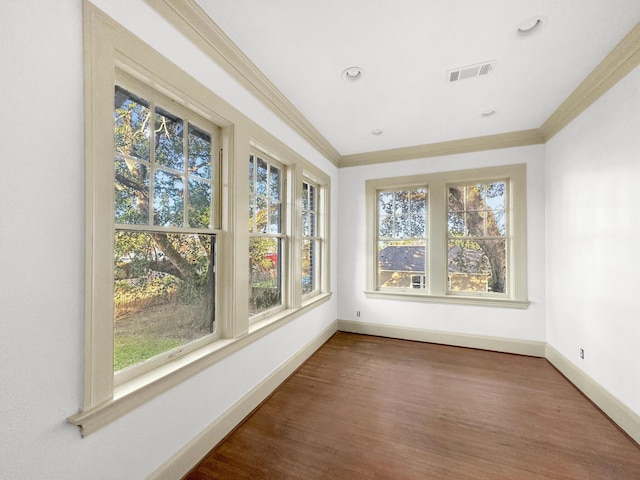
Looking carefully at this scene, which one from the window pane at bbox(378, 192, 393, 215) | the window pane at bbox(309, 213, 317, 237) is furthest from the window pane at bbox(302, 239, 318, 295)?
the window pane at bbox(378, 192, 393, 215)

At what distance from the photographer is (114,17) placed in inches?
52.2

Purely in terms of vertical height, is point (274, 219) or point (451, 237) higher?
point (274, 219)

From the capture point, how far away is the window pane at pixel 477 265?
3.71 metres

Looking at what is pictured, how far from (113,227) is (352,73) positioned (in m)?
2.05

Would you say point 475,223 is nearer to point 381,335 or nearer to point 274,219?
point 381,335

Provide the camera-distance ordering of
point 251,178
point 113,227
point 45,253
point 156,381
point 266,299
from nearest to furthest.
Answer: point 45,253 < point 113,227 < point 156,381 < point 251,178 < point 266,299

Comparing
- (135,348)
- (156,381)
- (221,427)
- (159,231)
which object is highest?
(159,231)

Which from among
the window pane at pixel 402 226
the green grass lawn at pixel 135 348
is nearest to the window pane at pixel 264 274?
the green grass lawn at pixel 135 348

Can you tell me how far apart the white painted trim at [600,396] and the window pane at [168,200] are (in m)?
3.47

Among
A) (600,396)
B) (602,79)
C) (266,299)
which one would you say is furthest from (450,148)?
(266,299)

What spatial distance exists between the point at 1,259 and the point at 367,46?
228 centimetres

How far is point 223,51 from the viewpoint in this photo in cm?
192

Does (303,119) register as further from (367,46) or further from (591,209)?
(591,209)

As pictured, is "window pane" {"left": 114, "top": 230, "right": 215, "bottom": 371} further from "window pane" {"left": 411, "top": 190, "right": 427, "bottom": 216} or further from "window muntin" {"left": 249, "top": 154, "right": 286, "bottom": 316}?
"window pane" {"left": 411, "top": 190, "right": 427, "bottom": 216}
